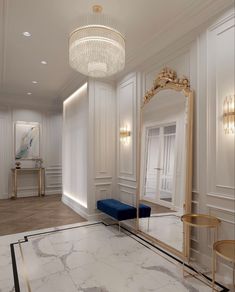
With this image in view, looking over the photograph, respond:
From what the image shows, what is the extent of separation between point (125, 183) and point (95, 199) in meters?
0.79

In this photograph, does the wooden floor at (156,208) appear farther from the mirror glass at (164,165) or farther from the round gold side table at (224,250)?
the round gold side table at (224,250)

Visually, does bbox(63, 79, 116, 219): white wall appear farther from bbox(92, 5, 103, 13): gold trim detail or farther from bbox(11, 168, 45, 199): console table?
bbox(11, 168, 45, 199): console table

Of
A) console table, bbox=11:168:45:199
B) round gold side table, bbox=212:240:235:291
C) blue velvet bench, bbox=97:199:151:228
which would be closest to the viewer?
round gold side table, bbox=212:240:235:291

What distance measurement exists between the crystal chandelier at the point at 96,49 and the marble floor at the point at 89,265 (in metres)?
2.57

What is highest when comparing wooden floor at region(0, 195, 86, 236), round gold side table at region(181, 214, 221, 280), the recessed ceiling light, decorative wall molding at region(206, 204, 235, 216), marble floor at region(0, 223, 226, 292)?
the recessed ceiling light

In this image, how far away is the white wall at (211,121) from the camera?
2574 millimetres

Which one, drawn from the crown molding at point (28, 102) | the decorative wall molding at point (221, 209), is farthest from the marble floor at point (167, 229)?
the crown molding at point (28, 102)

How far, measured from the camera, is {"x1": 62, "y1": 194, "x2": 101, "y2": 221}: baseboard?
484 centimetres

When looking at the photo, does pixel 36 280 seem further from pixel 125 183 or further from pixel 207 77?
pixel 207 77

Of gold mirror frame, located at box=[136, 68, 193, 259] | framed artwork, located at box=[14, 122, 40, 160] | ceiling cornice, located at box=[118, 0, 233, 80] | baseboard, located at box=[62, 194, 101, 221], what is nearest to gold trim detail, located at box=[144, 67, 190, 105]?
gold mirror frame, located at box=[136, 68, 193, 259]

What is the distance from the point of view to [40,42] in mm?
3857

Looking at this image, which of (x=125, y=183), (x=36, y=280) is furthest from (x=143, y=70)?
(x=36, y=280)

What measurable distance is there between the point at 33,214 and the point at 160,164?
3570 mm

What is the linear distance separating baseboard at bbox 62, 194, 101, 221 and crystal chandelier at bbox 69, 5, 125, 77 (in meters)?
3.14
